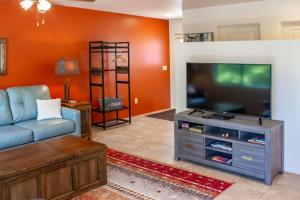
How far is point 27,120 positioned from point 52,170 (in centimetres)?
197

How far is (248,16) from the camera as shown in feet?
16.2

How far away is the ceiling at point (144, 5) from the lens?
5006 millimetres

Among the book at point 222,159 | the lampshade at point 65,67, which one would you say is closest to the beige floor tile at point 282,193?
the book at point 222,159

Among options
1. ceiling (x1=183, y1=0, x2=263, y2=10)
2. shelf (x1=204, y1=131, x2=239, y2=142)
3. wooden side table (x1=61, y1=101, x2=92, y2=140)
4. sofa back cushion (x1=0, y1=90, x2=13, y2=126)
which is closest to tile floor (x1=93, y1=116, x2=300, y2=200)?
wooden side table (x1=61, y1=101, x2=92, y2=140)

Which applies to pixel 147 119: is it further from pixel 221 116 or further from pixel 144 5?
pixel 221 116

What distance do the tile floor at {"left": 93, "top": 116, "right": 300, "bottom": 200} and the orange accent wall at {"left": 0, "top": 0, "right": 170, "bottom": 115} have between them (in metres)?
1.01

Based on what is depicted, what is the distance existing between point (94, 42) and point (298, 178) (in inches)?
167

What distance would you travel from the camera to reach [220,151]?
12.9 feet

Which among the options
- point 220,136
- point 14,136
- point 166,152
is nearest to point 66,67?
point 14,136

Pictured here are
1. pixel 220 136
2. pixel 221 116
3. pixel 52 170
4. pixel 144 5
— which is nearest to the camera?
pixel 52 170

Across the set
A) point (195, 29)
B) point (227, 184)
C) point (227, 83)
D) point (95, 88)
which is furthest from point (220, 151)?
point (95, 88)

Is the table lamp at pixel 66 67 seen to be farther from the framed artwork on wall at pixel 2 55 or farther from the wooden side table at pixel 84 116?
the framed artwork on wall at pixel 2 55

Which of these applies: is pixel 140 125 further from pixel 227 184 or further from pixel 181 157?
pixel 227 184

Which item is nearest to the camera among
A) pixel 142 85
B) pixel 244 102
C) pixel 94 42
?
pixel 244 102
